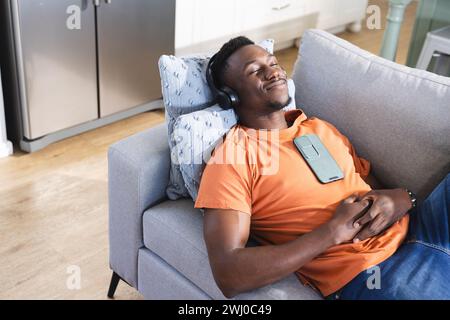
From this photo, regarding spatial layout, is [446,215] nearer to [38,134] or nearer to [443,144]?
[443,144]

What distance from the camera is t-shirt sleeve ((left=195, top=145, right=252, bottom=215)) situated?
1.32 metres

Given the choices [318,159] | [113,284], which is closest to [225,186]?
[318,159]

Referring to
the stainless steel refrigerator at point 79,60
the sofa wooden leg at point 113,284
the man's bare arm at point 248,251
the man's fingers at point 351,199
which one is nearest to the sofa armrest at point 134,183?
the sofa wooden leg at point 113,284

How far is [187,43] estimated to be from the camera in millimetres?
3070

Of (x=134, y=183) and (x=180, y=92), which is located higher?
(x=180, y=92)

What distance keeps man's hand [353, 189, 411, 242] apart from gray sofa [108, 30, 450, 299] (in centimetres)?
17

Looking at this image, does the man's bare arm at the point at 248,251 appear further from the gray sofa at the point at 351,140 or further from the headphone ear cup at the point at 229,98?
the headphone ear cup at the point at 229,98

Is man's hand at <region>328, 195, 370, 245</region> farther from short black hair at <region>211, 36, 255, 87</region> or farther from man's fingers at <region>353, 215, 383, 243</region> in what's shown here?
short black hair at <region>211, 36, 255, 87</region>

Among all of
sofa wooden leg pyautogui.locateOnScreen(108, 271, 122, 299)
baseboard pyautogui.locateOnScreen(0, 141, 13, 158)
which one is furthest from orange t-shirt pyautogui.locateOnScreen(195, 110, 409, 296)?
baseboard pyautogui.locateOnScreen(0, 141, 13, 158)

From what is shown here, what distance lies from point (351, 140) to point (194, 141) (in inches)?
20.0

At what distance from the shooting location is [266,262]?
1.26 meters

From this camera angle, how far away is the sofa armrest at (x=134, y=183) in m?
1.53

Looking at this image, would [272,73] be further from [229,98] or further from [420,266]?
[420,266]
